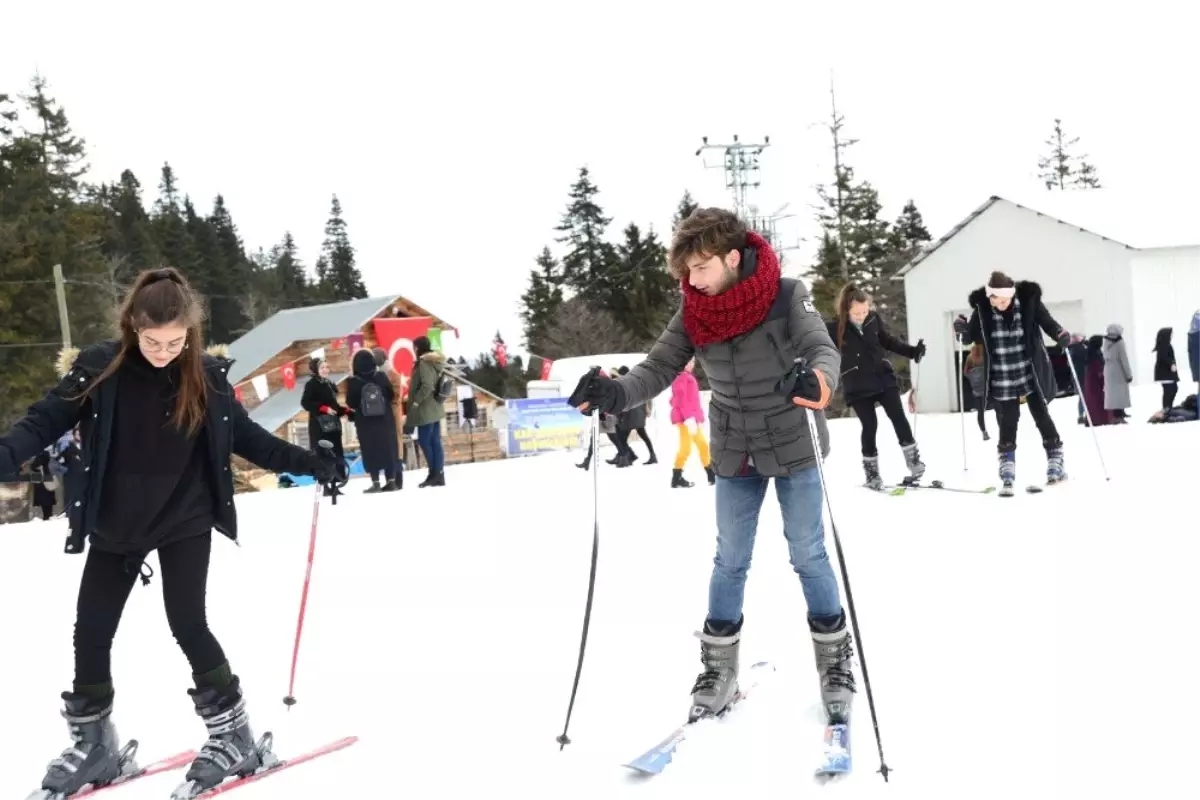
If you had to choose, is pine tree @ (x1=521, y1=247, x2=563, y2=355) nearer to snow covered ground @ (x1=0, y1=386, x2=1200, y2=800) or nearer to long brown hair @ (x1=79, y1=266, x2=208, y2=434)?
snow covered ground @ (x1=0, y1=386, x2=1200, y2=800)

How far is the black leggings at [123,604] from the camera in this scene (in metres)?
2.96

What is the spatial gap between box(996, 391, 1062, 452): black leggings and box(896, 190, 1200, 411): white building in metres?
14.0

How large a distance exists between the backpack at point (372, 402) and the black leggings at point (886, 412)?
5.44 metres

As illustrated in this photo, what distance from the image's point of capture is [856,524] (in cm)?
714

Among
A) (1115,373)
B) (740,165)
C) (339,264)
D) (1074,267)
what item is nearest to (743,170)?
(740,165)

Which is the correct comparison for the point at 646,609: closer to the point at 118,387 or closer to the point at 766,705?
the point at 766,705

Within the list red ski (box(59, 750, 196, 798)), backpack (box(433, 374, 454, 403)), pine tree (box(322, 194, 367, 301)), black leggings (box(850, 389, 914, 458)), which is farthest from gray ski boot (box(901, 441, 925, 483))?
pine tree (box(322, 194, 367, 301))

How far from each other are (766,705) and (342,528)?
5735 millimetres

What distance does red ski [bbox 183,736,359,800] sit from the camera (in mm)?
2898

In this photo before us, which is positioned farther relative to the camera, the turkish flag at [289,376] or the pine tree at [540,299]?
the pine tree at [540,299]

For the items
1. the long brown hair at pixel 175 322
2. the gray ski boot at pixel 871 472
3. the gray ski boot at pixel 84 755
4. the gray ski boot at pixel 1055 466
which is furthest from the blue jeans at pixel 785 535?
the gray ski boot at pixel 871 472

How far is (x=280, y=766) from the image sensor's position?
310 centimetres

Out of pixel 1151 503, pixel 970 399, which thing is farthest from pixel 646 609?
pixel 970 399

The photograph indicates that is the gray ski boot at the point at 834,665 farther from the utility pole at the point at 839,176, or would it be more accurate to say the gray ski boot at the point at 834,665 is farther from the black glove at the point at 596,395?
the utility pole at the point at 839,176
